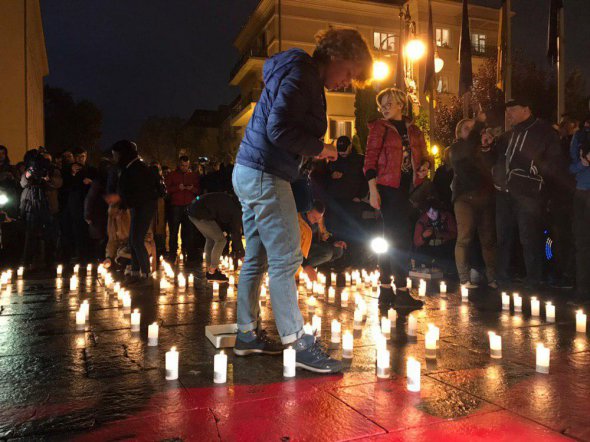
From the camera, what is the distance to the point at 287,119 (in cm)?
337

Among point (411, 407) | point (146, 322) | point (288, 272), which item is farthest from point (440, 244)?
point (411, 407)

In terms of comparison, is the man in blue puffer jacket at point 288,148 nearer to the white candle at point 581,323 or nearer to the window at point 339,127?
the white candle at point 581,323

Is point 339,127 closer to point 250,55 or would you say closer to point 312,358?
point 250,55

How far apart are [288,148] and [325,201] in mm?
5921

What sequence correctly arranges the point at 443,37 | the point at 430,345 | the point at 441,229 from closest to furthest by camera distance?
the point at 430,345
the point at 441,229
the point at 443,37

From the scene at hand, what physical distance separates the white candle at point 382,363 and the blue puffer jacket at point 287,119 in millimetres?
1239

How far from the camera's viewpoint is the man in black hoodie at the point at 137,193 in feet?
24.5

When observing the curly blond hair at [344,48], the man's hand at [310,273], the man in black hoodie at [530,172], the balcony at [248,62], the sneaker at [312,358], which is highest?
the balcony at [248,62]

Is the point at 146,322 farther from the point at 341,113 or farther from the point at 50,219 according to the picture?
the point at 341,113

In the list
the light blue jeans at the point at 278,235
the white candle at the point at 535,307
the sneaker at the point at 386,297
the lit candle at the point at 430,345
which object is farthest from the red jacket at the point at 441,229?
the light blue jeans at the point at 278,235

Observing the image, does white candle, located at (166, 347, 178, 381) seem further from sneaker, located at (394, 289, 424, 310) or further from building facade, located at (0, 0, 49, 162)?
building facade, located at (0, 0, 49, 162)

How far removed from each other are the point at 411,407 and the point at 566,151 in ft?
19.2

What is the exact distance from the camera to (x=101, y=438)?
8.01ft

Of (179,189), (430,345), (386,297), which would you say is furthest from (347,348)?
(179,189)
